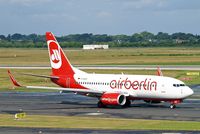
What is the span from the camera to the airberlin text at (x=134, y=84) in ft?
207

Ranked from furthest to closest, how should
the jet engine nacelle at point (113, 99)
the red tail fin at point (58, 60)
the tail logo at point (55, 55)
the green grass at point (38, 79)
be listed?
the green grass at point (38, 79) < the tail logo at point (55, 55) < the red tail fin at point (58, 60) < the jet engine nacelle at point (113, 99)

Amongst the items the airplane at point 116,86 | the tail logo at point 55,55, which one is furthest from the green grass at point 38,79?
the airplane at point 116,86

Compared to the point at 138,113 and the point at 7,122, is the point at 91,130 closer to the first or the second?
the point at 7,122

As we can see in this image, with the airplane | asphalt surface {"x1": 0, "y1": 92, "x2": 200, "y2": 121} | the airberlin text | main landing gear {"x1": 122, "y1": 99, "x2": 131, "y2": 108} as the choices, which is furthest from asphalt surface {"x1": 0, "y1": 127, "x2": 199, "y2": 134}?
main landing gear {"x1": 122, "y1": 99, "x2": 131, "y2": 108}

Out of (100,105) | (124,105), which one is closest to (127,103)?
(124,105)

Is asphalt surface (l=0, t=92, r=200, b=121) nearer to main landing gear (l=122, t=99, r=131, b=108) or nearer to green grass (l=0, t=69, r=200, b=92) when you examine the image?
main landing gear (l=122, t=99, r=131, b=108)

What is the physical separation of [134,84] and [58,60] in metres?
10.6

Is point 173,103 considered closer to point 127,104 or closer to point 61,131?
point 127,104

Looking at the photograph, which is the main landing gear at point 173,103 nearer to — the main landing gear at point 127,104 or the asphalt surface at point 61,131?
the main landing gear at point 127,104

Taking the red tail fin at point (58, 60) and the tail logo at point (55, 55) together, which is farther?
the tail logo at point (55, 55)

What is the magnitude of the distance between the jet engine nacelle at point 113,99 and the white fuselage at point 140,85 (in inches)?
31.9

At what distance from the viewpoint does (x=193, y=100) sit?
2827 inches

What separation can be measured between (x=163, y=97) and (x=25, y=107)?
570 inches

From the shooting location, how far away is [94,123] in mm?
50250
